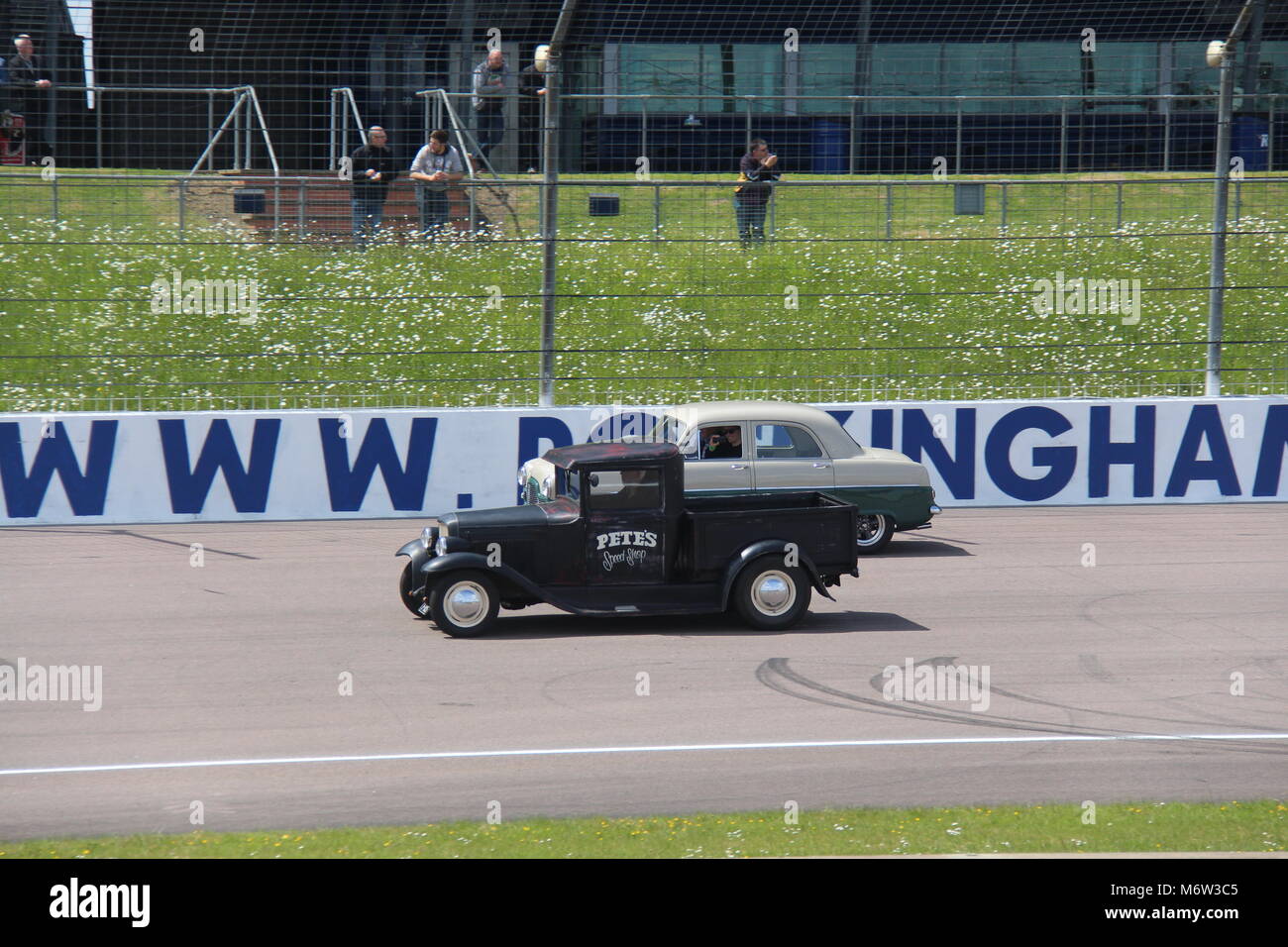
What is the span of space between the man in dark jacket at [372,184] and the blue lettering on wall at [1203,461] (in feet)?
29.9

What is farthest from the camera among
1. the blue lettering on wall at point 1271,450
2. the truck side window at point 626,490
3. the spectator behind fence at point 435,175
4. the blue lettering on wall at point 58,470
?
the spectator behind fence at point 435,175

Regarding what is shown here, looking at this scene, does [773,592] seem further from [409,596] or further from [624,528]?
[409,596]

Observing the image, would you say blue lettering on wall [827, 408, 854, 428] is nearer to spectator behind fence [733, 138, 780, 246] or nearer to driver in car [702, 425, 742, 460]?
spectator behind fence [733, 138, 780, 246]

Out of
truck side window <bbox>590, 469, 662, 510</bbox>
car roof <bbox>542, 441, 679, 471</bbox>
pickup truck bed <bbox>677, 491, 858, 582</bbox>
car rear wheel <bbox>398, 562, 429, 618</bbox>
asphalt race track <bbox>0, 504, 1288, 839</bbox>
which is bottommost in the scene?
asphalt race track <bbox>0, 504, 1288, 839</bbox>

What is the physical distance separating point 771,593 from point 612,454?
4.83 feet

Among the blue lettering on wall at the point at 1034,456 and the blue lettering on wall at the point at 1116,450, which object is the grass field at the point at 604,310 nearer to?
→ the blue lettering on wall at the point at 1034,456

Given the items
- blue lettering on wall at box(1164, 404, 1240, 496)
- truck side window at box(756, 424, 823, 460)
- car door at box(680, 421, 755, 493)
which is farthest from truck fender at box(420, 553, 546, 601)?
blue lettering on wall at box(1164, 404, 1240, 496)

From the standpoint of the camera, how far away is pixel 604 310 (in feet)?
52.7

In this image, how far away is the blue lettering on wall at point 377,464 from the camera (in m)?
14.8

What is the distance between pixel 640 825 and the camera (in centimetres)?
621

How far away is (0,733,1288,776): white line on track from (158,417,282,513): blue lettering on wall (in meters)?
7.69

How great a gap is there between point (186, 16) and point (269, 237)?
13.1 ft

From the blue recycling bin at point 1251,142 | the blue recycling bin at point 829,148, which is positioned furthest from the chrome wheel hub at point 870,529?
the blue recycling bin at point 1251,142

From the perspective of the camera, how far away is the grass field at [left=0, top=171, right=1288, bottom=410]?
600 inches
